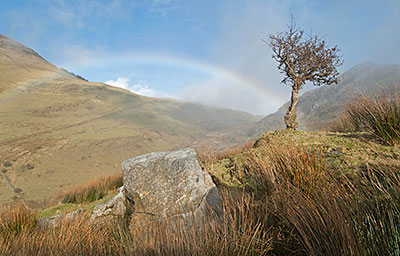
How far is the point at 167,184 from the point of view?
146 inches

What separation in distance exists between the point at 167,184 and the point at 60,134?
78.1ft

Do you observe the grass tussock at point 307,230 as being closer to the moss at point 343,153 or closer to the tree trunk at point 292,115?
the moss at point 343,153

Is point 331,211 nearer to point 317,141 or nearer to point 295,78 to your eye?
point 317,141

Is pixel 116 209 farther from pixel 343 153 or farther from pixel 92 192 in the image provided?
pixel 343 153

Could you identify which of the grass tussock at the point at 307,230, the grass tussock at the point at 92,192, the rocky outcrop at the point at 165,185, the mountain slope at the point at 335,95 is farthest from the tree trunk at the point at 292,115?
the mountain slope at the point at 335,95

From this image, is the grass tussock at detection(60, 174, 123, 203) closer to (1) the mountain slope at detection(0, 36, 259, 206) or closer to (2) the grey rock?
(2) the grey rock

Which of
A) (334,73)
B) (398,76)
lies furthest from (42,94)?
(398,76)

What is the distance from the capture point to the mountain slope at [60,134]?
561 inches

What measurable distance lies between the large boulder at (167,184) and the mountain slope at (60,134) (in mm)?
11589

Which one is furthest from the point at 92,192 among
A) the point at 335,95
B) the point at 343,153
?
the point at 335,95

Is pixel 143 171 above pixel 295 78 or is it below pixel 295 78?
below

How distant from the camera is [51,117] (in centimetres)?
2511

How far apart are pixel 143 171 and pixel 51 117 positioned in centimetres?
2891

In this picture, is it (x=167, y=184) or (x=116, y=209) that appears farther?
(x=116, y=209)
